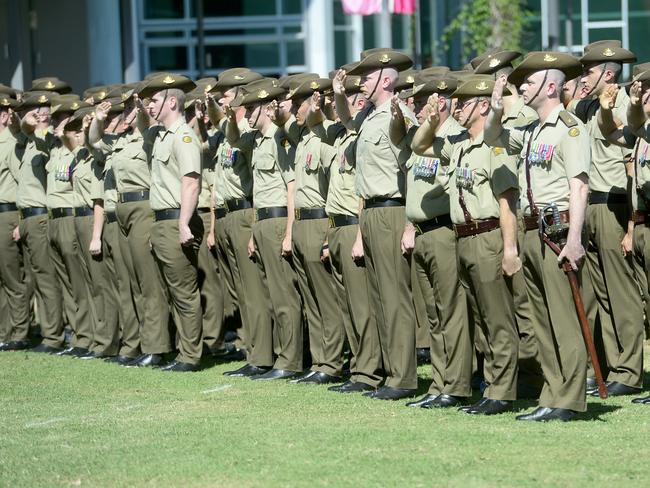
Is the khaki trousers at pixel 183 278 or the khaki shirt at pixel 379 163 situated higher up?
the khaki shirt at pixel 379 163

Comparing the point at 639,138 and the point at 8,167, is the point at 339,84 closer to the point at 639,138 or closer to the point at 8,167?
the point at 639,138

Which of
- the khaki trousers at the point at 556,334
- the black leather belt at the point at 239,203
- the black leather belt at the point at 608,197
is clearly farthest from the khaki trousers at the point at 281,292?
the khaki trousers at the point at 556,334

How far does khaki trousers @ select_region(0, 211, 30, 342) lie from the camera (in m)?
14.9

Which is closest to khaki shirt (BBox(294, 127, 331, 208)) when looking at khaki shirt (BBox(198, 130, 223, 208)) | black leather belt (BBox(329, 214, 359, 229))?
black leather belt (BBox(329, 214, 359, 229))

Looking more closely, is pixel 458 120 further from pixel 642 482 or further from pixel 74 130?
pixel 74 130

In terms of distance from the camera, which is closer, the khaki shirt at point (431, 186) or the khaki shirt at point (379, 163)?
the khaki shirt at point (431, 186)

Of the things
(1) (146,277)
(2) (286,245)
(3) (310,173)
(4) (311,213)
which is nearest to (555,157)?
(3) (310,173)

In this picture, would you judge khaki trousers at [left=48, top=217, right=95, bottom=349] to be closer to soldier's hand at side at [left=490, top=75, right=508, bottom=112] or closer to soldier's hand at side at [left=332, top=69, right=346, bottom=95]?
soldier's hand at side at [left=332, top=69, right=346, bottom=95]

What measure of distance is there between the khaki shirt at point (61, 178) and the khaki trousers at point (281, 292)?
9.07 ft

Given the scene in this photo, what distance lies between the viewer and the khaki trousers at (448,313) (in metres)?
9.62

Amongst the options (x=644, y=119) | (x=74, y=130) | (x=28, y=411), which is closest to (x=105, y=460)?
(x=28, y=411)

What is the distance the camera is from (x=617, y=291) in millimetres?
10461

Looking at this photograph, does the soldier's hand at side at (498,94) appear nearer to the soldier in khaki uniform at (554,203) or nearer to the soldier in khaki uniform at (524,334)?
the soldier in khaki uniform at (554,203)

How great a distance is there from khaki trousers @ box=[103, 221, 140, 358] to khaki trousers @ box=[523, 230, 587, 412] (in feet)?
17.2
